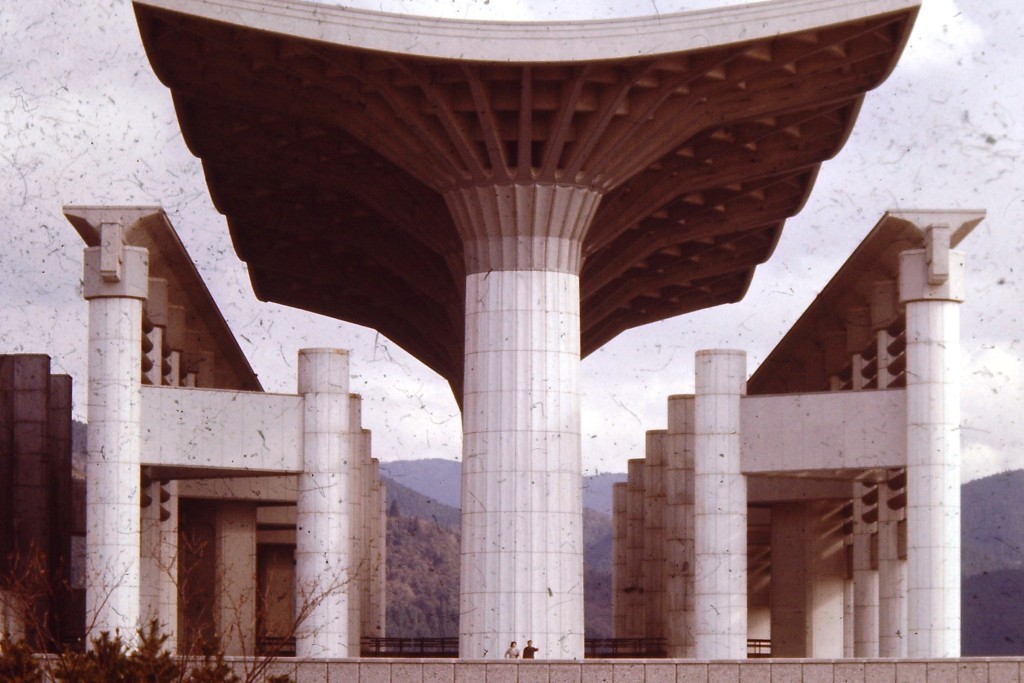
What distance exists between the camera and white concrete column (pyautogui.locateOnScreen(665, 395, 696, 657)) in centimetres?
5525

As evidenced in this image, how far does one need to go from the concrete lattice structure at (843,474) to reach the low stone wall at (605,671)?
10.1 meters

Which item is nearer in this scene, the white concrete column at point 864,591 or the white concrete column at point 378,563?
the white concrete column at point 864,591

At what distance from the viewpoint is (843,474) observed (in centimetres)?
4797

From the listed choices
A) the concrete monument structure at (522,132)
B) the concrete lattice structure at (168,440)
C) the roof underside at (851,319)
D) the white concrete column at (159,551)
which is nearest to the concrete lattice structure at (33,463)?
the white concrete column at (159,551)

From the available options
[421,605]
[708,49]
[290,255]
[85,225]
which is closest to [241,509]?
[290,255]

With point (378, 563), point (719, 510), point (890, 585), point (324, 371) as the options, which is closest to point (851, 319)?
point (890, 585)

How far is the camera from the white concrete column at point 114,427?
44.4 m

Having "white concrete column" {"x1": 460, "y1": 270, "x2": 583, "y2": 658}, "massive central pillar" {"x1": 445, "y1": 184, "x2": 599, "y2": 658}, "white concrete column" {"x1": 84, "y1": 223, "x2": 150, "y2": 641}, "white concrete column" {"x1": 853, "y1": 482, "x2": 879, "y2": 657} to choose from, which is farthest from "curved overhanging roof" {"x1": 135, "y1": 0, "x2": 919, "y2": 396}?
"white concrete column" {"x1": 853, "y1": 482, "x2": 879, "y2": 657}

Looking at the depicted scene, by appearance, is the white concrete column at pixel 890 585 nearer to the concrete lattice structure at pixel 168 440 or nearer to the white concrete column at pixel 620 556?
the concrete lattice structure at pixel 168 440

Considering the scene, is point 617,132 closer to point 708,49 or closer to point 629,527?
point 708,49

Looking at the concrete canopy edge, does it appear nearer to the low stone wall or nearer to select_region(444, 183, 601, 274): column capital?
select_region(444, 183, 601, 274): column capital

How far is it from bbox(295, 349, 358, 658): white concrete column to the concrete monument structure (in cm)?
356

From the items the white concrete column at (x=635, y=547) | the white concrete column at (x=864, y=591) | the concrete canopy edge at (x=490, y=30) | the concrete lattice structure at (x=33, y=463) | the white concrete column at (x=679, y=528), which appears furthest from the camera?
the white concrete column at (x=635, y=547)

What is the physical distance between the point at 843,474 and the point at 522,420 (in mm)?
9312
